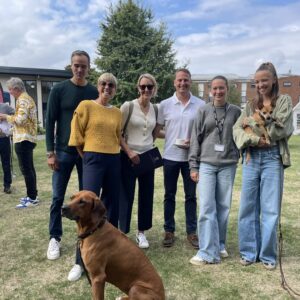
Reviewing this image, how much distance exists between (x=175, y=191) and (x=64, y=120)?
1.76m

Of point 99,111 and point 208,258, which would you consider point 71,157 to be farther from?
point 208,258

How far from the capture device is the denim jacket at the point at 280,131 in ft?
12.7

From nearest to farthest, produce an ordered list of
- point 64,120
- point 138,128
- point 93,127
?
point 93,127
point 64,120
point 138,128

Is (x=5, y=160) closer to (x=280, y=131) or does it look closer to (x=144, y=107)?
(x=144, y=107)

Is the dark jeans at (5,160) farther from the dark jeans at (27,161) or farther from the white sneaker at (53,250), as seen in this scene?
the white sneaker at (53,250)

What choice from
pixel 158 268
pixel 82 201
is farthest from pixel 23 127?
pixel 82 201

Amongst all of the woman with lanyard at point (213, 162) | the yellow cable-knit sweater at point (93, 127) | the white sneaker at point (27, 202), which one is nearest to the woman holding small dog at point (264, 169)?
the woman with lanyard at point (213, 162)

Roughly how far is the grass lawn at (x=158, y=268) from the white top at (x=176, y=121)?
1296mm

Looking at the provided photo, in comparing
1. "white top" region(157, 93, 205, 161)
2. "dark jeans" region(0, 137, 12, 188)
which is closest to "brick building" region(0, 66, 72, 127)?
"dark jeans" region(0, 137, 12, 188)

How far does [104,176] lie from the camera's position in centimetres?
393

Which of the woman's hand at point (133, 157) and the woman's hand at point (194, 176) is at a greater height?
the woman's hand at point (133, 157)

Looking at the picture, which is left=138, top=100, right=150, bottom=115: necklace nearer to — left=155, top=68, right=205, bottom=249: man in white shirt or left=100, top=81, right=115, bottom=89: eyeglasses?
left=155, top=68, right=205, bottom=249: man in white shirt

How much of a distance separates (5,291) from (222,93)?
317 centimetres

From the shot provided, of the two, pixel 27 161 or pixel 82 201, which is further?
pixel 27 161
